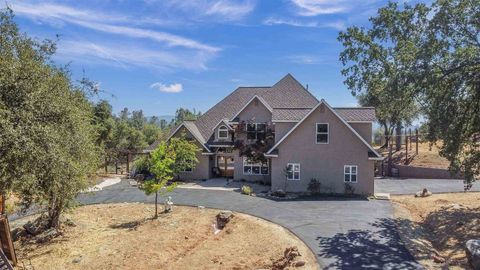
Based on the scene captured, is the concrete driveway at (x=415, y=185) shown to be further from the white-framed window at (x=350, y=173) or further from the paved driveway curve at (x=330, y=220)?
the paved driveway curve at (x=330, y=220)

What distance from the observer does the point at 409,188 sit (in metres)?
29.1

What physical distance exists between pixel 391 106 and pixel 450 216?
6571mm

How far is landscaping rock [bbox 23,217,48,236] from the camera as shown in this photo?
1823cm

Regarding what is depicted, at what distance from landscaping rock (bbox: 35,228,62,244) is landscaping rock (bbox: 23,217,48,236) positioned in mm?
489

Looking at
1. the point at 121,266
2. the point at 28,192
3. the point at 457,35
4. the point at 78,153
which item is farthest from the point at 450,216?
the point at 28,192

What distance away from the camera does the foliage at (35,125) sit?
11977 mm

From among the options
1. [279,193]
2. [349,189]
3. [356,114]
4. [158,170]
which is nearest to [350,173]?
[349,189]

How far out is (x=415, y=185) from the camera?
30531 millimetres

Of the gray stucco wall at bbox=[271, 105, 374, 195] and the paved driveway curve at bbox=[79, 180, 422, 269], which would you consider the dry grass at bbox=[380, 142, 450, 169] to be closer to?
the gray stucco wall at bbox=[271, 105, 374, 195]

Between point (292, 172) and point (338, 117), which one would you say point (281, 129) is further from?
point (338, 117)

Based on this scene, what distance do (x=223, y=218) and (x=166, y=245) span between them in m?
3.91

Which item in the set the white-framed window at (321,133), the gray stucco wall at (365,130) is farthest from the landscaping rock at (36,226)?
the gray stucco wall at (365,130)

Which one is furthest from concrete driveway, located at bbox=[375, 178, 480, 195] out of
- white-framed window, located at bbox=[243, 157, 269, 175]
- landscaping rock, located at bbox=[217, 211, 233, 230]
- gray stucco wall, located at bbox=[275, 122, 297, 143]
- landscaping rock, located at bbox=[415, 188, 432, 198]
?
landscaping rock, located at bbox=[217, 211, 233, 230]

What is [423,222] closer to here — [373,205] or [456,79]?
[373,205]
